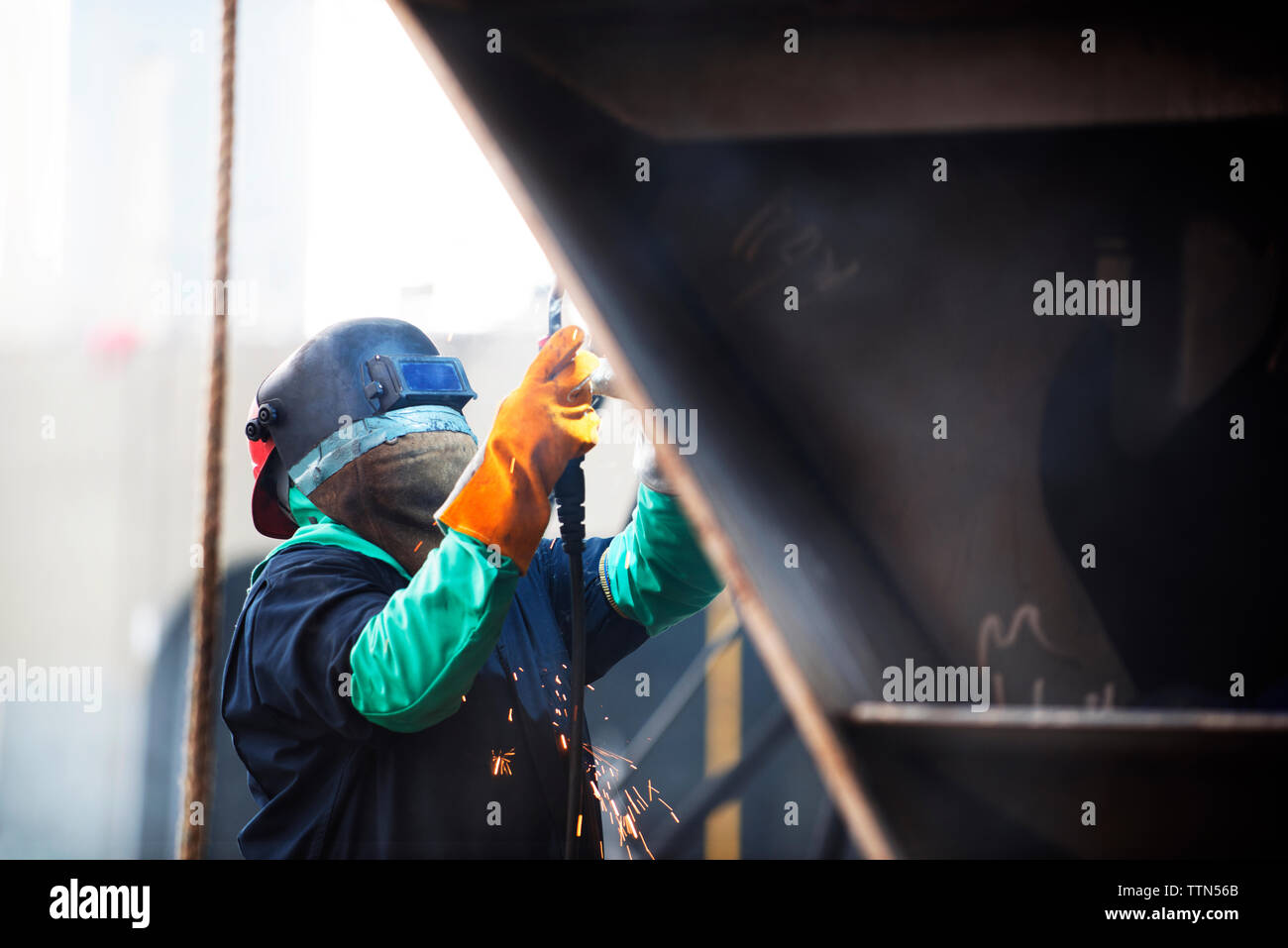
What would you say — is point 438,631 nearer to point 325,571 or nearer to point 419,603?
point 419,603

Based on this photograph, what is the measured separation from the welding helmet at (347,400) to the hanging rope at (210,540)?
1.01 feet

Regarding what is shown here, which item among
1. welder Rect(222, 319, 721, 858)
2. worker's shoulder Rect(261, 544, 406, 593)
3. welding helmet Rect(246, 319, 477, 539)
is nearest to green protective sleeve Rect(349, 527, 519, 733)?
welder Rect(222, 319, 721, 858)

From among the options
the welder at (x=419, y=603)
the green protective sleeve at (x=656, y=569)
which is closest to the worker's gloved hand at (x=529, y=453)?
the welder at (x=419, y=603)

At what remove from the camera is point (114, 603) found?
3.57 meters

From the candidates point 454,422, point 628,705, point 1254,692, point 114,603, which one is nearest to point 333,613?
point 454,422

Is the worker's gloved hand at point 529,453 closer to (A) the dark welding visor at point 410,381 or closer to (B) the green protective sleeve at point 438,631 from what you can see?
(B) the green protective sleeve at point 438,631

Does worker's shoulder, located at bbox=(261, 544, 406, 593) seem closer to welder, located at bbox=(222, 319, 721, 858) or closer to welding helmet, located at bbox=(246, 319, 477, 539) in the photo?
welder, located at bbox=(222, 319, 721, 858)

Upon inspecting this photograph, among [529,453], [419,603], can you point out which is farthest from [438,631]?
[529,453]

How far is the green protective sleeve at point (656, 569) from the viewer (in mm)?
1501

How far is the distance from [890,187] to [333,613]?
36.1 inches

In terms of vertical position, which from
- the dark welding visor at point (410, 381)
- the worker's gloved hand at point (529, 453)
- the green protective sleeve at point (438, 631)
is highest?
the dark welding visor at point (410, 381)

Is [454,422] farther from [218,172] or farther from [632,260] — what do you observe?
[632,260]

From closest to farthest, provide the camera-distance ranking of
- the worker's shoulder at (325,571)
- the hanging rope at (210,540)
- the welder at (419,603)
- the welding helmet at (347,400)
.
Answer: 1. the hanging rope at (210,540)
2. the welder at (419,603)
3. the worker's shoulder at (325,571)
4. the welding helmet at (347,400)

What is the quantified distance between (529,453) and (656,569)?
0.34 meters
